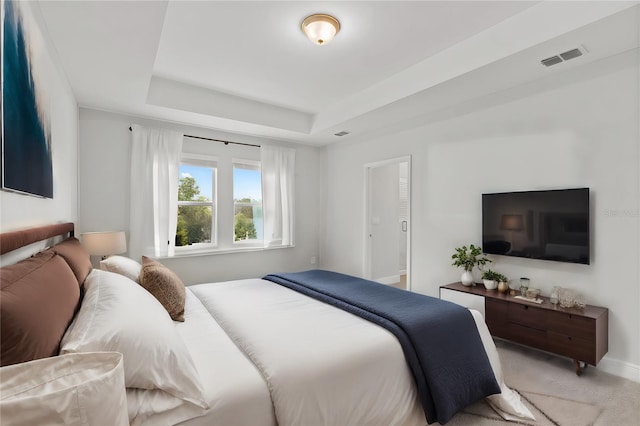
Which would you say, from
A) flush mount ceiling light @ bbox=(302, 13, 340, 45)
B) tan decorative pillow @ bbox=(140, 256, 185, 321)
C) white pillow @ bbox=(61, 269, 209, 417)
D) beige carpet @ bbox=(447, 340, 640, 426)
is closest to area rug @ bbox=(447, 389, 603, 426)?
beige carpet @ bbox=(447, 340, 640, 426)

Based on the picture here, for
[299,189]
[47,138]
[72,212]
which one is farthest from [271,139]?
[47,138]

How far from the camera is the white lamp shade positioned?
3.21 meters

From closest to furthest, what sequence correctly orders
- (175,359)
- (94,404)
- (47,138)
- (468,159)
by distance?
(94,404) < (175,359) < (47,138) < (468,159)

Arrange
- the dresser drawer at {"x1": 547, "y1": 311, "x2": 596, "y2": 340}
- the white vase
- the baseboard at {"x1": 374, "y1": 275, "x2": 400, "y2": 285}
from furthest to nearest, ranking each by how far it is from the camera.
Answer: the baseboard at {"x1": 374, "y1": 275, "x2": 400, "y2": 285}
the white vase
the dresser drawer at {"x1": 547, "y1": 311, "x2": 596, "y2": 340}

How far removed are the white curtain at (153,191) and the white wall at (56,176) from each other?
63 centimetres

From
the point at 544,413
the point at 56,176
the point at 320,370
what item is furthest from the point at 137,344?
the point at 544,413

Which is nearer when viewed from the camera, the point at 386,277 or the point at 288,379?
the point at 288,379

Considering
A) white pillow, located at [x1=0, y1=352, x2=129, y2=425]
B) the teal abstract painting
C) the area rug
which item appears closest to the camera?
white pillow, located at [x1=0, y1=352, x2=129, y2=425]

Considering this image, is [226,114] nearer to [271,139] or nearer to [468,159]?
[271,139]

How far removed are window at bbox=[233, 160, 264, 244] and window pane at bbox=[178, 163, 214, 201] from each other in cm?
39

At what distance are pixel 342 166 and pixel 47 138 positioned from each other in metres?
3.97

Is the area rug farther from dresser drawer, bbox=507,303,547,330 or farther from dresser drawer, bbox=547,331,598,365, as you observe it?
dresser drawer, bbox=507,303,547,330

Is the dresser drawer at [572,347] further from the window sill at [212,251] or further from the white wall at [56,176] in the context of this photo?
the window sill at [212,251]

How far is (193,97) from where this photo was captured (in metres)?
3.74
